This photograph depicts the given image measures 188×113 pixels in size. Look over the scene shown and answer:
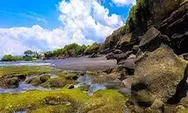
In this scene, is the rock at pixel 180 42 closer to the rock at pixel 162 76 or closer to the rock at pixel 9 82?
the rock at pixel 162 76

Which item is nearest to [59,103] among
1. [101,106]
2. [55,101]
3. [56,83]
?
[55,101]

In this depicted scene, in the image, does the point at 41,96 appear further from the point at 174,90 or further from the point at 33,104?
the point at 174,90

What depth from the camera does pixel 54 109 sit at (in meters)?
27.0

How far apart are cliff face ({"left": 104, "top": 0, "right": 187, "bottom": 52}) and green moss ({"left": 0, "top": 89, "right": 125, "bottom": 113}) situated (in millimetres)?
34636

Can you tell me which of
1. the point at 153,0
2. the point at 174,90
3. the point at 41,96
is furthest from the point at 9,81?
the point at 153,0

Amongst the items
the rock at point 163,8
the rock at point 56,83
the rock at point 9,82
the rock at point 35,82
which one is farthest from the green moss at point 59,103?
the rock at point 163,8

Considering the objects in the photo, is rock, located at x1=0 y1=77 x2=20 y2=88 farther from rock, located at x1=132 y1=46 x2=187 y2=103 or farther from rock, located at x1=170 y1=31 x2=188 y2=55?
rock, located at x1=170 y1=31 x2=188 y2=55

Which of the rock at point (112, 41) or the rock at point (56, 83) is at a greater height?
the rock at point (112, 41)

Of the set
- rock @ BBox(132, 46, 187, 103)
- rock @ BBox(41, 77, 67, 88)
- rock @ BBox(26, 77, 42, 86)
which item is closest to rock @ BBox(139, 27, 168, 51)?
rock @ BBox(132, 46, 187, 103)

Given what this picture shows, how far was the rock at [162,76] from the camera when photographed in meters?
29.4

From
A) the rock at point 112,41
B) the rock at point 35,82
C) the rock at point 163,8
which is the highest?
the rock at point 163,8

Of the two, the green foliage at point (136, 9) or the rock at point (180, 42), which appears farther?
the green foliage at point (136, 9)

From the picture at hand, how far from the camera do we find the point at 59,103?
98.9 feet

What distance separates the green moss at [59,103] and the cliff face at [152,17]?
34636mm
